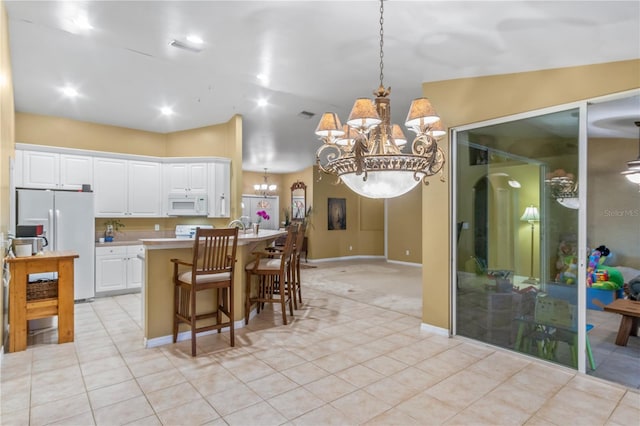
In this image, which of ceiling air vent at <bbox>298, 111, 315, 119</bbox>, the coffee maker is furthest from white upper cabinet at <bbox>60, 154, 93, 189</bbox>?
ceiling air vent at <bbox>298, 111, 315, 119</bbox>

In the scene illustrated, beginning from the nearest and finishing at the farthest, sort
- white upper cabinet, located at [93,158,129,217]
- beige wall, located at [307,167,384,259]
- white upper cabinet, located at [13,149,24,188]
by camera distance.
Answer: white upper cabinet, located at [13,149,24,188], white upper cabinet, located at [93,158,129,217], beige wall, located at [307,167,384,259]

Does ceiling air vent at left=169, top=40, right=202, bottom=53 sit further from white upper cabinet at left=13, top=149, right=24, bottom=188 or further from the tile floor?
white upper cabinet at left=13, top=149, right=24, bottom=188

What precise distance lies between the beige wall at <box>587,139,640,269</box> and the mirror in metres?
7.30

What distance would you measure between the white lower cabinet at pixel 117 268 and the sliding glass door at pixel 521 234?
4677mm

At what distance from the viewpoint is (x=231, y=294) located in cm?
341

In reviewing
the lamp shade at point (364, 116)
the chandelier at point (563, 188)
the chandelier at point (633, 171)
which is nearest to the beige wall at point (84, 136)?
the lamp shade at point (364, 116)

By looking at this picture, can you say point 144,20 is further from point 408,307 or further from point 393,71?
point 408,307

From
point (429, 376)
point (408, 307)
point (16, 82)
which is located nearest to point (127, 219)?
point (16, 82)

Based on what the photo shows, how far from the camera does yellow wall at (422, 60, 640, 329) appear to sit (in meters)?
2.78

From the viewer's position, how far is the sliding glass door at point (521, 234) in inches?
118

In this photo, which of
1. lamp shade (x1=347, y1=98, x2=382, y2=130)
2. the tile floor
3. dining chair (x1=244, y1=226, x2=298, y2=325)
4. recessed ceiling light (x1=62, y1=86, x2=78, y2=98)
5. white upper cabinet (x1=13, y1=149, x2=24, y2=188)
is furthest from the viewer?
white upper cabinet (x1=13, y1=149, x2=24, y2=188)

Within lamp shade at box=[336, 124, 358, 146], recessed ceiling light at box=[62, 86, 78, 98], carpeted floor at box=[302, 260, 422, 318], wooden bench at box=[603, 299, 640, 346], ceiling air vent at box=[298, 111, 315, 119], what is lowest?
carpeted floor at box=[302, 260, 422, 318]

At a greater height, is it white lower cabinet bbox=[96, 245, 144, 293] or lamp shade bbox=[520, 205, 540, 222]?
lamp shade bbox=[520, 205, 540, 222]

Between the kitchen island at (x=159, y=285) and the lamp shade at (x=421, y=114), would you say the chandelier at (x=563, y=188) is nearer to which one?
the lamp shade at (x=421, y=114)
